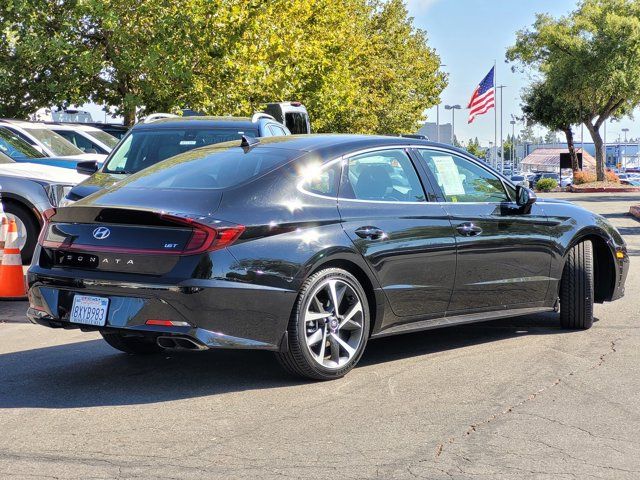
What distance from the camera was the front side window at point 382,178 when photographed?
6953mm

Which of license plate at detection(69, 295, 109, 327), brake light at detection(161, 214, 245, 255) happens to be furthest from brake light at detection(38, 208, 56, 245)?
brake light at detection(161, 214, 245, 255)

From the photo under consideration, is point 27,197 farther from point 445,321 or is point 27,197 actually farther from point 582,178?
point 582,178

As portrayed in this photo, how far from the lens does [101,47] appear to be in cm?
2644

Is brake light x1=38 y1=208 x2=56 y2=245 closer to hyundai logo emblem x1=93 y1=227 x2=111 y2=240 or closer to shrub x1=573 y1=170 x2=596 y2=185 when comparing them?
hyundai logo emblem x1=93 y1=227 x2=111 y2=240

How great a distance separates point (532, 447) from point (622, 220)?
69.0ft

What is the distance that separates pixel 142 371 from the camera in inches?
271

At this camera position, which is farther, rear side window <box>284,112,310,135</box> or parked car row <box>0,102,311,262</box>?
rear side window <box>284,112,310,135</box>

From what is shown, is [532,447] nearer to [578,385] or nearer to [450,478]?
[450,478]

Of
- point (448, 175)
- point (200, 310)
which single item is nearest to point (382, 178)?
point (448, 175)

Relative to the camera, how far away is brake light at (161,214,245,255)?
5992 millimetres

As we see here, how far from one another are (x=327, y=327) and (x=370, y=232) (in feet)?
2.33

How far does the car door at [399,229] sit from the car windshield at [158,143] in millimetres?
4668

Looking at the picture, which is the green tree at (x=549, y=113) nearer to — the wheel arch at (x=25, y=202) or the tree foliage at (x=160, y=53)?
the tree foliage at (x=160, y=53)

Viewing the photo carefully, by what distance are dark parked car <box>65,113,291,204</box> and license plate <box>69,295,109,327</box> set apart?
532 cm
